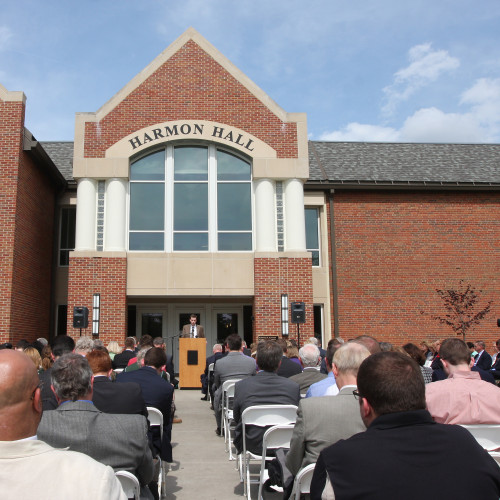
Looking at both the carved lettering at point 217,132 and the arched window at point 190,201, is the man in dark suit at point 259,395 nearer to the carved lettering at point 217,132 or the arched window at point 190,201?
the arched window at point 190,201

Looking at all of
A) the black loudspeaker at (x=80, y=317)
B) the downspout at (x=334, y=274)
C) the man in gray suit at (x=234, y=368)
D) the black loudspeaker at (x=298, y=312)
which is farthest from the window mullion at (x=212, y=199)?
the man in gray suit at (x=234, y=368)

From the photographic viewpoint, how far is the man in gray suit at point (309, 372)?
636cm

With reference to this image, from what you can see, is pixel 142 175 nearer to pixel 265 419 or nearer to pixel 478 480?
pixel 265 419

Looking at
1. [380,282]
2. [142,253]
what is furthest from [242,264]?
[380,282]

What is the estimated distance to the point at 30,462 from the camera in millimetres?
1801

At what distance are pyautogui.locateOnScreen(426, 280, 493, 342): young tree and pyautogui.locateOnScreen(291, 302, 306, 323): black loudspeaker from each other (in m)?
5.79

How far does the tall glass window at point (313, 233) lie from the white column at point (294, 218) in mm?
2349

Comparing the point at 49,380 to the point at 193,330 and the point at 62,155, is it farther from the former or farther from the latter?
the point at 62,155

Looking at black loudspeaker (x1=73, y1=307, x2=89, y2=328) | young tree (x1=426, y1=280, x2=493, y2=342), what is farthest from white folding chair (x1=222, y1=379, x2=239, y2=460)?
young tree (x1=426, y1=280, x2=493, y2=342)

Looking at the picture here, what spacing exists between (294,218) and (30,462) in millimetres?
14401

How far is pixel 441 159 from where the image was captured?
21.0 meters

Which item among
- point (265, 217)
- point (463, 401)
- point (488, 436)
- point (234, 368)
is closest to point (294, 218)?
point (265, 217)

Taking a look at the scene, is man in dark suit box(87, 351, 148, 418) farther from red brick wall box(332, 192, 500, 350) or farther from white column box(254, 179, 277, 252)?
red brick wall box(332, 192, 500, 350)

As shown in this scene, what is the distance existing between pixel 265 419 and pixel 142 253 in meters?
11.1
